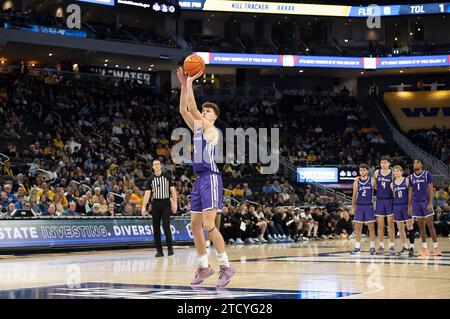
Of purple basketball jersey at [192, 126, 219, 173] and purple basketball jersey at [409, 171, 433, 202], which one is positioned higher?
purple basketball jersey at [192, 126, 219, 173]

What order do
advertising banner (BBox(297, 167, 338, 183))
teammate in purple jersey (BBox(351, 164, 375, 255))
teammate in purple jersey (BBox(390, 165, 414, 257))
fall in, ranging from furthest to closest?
advertising banner (BBox(297, 167, 338, 183)) → teammate in purple jersey (BBox(351, 164, 375, 255)) → teammate in purple jersey (BBox(390, 165, 414, 257))

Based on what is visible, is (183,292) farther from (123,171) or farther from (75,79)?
(75,79)

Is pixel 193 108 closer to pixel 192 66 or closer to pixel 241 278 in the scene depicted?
pixel 192 66

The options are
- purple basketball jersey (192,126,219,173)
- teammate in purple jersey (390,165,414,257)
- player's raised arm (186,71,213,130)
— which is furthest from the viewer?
teammate in purple jersey (390,165,414,257)

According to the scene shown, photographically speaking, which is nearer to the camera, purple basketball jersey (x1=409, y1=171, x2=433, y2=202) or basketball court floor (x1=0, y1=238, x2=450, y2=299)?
basketball court floor (x1=0, y1=238, x2=450, y2=299)

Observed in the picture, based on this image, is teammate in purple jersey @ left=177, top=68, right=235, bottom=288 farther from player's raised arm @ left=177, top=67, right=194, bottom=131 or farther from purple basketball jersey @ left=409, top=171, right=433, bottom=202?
purple basketball jersey @ left=409, top=171, right=433, bottom=202

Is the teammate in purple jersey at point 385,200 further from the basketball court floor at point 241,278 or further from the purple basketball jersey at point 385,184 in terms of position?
the basketball court floor at point 241,278

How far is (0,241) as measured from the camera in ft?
59.2

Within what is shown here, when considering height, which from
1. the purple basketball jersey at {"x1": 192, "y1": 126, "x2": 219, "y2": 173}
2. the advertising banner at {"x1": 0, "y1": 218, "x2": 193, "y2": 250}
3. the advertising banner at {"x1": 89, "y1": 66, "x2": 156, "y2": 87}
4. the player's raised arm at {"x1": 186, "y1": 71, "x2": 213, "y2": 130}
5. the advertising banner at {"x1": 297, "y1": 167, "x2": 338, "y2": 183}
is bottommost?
the advertising banner at {"x1": 0, "y1": 218, "x2": 193, "y2": 250}

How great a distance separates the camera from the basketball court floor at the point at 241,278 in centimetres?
930

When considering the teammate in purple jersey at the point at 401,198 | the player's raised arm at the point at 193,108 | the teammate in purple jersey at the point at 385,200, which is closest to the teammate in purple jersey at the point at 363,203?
the teammate in purple jersey at the point at 385,200

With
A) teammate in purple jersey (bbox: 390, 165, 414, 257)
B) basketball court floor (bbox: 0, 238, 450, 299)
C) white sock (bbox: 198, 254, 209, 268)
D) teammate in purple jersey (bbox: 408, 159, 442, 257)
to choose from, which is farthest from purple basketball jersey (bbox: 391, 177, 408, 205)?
white sock (bbox: 198, 254, 209, 268)

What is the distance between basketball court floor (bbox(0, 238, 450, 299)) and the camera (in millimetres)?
9297

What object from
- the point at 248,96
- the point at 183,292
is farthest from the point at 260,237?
the point at 248,96
